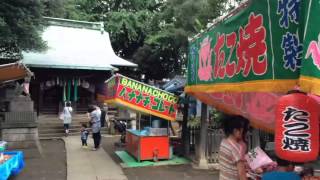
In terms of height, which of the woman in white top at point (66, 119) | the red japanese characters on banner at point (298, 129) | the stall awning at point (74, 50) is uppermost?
the stall awning at point (74, 50)

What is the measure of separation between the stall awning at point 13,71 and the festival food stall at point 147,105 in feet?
9.37

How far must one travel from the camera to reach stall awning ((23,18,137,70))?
2189cm

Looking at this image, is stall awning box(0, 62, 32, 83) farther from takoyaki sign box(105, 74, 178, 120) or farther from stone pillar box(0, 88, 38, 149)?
takoyaki sign box(105, 74, 178, 120)

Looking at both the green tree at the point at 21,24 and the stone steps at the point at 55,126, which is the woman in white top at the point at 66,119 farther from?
the green tree at the point at 21,24

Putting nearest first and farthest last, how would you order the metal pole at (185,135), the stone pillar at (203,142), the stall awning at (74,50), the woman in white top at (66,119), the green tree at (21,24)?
the stone pillar at (203,142) → the metal pole at (185,135) → the green tree at (21,24) → the woman in white top at (66,119) → the stall awning at (74,50)

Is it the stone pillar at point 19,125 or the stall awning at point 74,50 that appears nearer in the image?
the stone pillar at point 19,125

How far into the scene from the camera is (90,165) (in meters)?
12.1

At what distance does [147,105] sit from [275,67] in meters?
8.27

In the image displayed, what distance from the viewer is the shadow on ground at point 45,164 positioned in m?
10.4

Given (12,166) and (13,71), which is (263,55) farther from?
(13,71)

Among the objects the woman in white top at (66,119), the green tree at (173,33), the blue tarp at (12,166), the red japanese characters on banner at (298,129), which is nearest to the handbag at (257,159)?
the red japanese characters on banner at (298,129)

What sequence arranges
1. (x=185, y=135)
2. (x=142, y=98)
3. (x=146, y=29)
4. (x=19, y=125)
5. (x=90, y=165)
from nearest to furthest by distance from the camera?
(x=142, y=98) < (x=90, y=165) < (x=185, y=135) < (x=19, y=125) < (x=146, y=29)

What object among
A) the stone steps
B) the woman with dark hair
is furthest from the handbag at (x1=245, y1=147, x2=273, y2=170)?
the stone steps

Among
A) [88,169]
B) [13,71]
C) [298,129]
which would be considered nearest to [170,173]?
[88,169]
